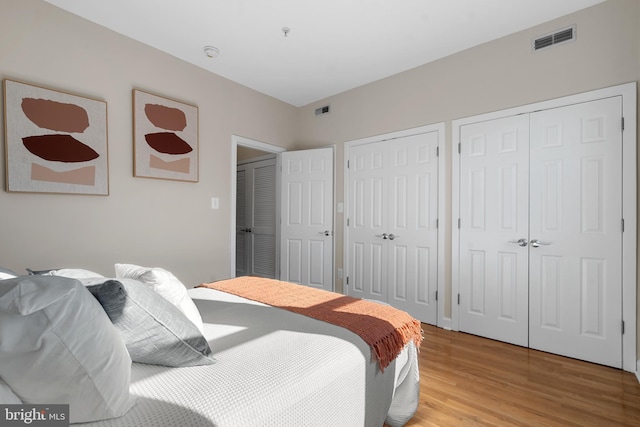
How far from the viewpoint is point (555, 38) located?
251cm

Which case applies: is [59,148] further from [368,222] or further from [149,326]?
[368,222]

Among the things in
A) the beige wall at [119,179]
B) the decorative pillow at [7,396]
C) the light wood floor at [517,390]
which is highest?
the beige wall at [119,179]

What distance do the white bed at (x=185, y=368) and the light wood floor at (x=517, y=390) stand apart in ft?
1.67

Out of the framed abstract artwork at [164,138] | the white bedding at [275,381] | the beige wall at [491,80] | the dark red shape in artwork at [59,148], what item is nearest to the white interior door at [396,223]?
the beige wall at [491,80]

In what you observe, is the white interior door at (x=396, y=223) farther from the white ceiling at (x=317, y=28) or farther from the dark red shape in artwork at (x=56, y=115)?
the dark red shape in artwork at (x=56, y=115)

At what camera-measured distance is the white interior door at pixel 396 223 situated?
321 centimetres

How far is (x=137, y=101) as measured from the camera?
2.78 metres

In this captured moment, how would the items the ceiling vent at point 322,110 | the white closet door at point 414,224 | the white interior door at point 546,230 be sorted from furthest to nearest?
the ceiling vent at point 322,110 < the white closet door at point 414,224 < the white interior door at point 546,230

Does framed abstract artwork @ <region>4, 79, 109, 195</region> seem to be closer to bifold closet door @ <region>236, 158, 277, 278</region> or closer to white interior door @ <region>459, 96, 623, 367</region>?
bifold closet door @ <region>236, 158, 277, 278</region>

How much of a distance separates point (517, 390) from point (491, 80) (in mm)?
2545

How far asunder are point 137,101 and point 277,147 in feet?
5.86

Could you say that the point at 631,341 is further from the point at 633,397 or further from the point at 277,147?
the point at 277,147

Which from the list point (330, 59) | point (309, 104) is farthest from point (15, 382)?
point (309, 104)

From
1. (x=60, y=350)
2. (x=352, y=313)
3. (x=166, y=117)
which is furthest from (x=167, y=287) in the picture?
(x=166, y=117)
